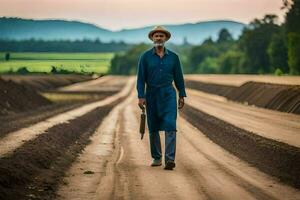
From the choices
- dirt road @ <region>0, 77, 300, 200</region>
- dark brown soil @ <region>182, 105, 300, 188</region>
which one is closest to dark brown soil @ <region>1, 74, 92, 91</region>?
dark brown soil @ <region>182, 105, 300, 188</region>

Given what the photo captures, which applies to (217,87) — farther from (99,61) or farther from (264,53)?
(264,53)

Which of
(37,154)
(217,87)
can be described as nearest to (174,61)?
(37,154)

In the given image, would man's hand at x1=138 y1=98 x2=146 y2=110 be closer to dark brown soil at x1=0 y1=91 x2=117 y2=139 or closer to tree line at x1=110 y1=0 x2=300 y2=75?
dark brown soil at x1=0 y1=91 x2=117 y2=139

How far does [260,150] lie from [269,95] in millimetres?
30820

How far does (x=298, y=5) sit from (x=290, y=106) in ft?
251

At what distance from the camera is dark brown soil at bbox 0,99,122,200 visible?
1136cm

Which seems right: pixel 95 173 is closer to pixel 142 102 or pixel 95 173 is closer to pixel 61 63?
pixel 142 102

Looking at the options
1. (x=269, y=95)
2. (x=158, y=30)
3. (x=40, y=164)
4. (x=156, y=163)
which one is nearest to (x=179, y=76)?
(x=158, y=30)

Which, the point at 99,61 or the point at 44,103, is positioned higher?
the point at 99,61

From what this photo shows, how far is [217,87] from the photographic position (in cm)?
7700

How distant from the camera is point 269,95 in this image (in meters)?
49.2

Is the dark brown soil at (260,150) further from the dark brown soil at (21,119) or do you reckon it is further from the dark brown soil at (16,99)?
the dark brown soil at (16,99)

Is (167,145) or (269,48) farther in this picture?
(269,48)

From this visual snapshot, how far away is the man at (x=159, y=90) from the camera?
46.8ft
